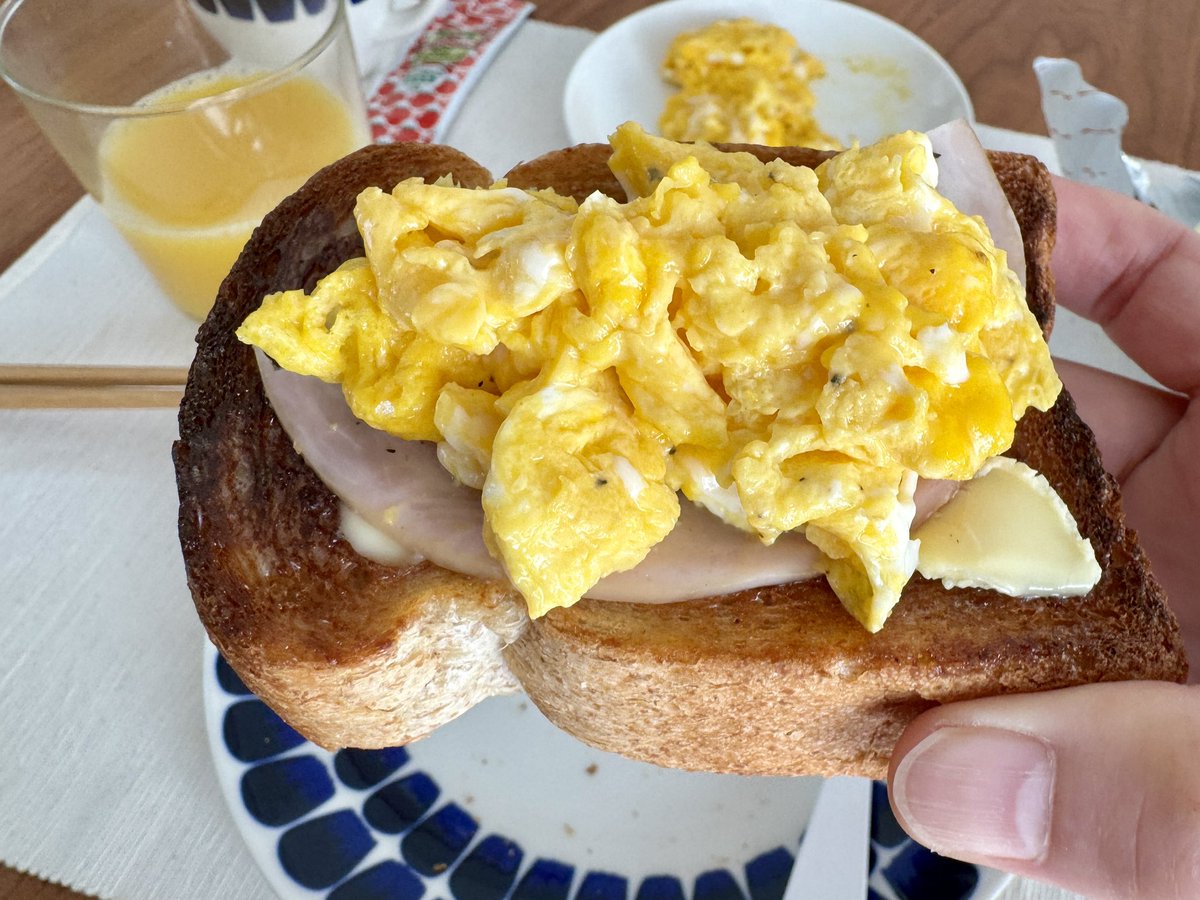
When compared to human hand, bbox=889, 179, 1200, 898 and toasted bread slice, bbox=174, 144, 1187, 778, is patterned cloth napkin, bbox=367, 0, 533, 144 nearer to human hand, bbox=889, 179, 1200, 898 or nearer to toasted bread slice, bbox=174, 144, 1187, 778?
toasted bread slice, bbox=174, 144, 1187, 778

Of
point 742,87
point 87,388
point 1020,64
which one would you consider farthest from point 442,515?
point 1020,64

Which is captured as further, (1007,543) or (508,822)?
(508,822)

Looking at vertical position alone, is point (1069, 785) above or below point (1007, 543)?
below

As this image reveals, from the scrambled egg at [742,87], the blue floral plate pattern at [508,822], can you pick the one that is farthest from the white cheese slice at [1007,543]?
the scrambled egg at [742,87]

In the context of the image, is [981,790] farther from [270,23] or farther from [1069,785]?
[270,23]

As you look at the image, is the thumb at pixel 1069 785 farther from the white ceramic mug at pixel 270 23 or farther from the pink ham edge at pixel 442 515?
the white ceramic mug at pixel 270 23
